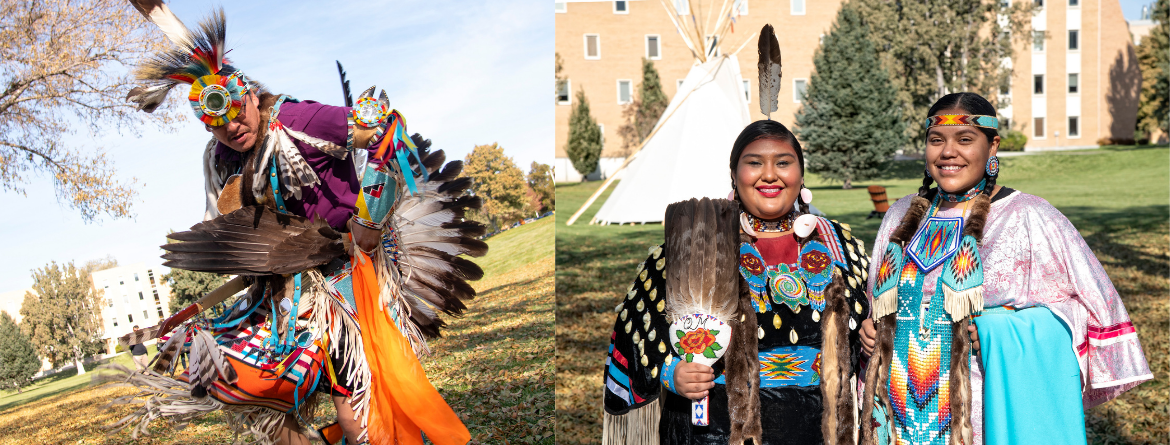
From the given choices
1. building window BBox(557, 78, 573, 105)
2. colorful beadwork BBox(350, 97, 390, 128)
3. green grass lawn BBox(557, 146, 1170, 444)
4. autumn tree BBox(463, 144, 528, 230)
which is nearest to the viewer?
colorful beadwork BBox(350, 97, 390, 128)

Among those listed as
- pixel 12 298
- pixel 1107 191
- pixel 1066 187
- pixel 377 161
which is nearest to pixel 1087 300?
pixel 377 161

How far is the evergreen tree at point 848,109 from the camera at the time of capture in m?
25.2

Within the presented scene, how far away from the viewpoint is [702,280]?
6.77ft

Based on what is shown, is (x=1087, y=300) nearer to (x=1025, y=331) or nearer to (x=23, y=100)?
(x=1025, y=331)

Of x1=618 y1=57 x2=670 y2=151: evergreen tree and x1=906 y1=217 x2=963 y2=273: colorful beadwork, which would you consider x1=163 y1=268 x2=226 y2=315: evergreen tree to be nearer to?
x1=906 y1=217 x2=963 y2=273: colorful beadwork

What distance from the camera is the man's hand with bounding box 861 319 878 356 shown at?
2.23 m

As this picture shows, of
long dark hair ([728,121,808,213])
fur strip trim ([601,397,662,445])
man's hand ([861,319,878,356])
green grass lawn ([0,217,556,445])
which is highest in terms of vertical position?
long dark hair ([728,121,808,213])

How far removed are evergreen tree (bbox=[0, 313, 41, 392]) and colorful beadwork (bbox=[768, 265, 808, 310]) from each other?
5825 mm

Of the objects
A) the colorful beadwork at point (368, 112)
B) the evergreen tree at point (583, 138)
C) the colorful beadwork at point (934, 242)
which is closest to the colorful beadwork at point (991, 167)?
the colorful beadwork at point (934, 242)

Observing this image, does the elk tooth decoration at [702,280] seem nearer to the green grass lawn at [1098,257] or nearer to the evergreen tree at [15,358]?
the green grass lawn at [1098,257]

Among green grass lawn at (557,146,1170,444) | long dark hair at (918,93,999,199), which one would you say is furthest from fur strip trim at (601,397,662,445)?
green grass lawn at (557,146,1170,444)

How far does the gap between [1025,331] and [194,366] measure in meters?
2.68

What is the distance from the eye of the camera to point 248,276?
2762 mm

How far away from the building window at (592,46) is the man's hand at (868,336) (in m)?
31.5
